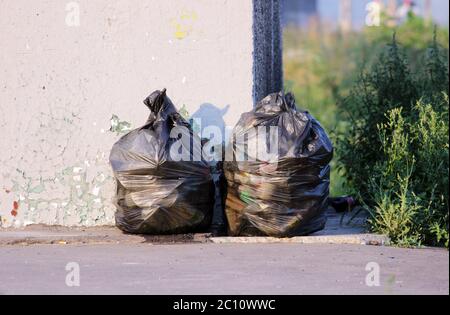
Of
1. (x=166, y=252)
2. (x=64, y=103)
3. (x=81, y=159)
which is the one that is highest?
(x=64, y=103)

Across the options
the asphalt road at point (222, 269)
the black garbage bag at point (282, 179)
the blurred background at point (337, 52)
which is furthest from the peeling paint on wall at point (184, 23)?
the blurred background at point (337, 52)

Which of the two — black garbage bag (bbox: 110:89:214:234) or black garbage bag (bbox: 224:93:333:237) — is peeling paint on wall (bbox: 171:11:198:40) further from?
black garbage bag (bbox: 224:93:333:237)

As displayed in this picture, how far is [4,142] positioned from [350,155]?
115 inches

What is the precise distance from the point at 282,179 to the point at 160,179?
880 mm

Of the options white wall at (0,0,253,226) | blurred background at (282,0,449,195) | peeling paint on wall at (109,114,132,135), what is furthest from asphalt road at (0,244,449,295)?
blurred background at (282,0,449,195)

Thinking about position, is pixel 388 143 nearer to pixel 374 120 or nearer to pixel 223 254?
pixel 374 120

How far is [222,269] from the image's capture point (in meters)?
5.85

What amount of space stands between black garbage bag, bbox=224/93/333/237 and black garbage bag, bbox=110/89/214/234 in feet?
0.81

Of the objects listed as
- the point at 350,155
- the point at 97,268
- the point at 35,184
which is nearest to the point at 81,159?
the point at 35,184

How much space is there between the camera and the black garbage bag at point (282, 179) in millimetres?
6500

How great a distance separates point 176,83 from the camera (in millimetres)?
Answer: 7191

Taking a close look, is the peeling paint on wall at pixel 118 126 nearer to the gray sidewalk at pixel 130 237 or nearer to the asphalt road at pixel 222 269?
the gray sidewalk at pixel 130 237

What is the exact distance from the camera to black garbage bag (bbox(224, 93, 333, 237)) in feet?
21.3

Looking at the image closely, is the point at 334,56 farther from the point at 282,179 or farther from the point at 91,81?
the point at 282,179
